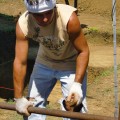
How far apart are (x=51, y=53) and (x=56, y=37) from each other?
240 mm

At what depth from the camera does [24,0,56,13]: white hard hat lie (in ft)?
10.5

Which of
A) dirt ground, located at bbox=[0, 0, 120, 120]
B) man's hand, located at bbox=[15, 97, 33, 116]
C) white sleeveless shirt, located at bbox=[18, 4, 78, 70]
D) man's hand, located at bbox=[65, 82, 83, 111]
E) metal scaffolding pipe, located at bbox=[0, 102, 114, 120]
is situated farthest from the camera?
dirt ground, located at bbox=[0, 0, 120, 120]

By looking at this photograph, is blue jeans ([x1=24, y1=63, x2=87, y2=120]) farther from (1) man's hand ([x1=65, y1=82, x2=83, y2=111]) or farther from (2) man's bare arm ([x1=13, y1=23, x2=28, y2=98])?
(1) man's hand ([x1=65, y1=82, x2=83, y2=111])

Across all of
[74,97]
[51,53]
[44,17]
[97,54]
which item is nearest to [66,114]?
[74,97]

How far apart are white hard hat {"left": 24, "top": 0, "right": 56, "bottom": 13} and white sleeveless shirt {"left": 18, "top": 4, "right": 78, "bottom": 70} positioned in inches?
6.7

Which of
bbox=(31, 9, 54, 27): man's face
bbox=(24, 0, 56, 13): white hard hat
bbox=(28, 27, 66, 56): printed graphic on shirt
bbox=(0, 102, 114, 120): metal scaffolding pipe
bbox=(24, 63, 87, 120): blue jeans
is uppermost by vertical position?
bbox=(24, 0, 56, 13): white hard hat

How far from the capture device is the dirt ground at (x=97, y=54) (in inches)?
264

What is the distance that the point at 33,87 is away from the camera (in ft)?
12.7

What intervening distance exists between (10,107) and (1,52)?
7532 mm

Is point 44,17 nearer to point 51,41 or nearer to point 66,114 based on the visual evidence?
point 51,41

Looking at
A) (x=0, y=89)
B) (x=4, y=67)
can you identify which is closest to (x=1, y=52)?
(x=4, y=67)

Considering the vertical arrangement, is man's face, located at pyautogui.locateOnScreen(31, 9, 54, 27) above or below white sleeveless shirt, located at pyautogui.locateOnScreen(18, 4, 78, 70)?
above

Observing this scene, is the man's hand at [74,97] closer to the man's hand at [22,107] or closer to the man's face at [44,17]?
the man's hand at [22,107]

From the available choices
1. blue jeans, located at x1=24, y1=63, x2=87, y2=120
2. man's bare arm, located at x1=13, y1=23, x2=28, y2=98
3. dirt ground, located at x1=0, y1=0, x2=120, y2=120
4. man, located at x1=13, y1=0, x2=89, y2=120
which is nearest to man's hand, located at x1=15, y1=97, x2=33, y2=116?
man, located at x1=13, y1=0, x2=89, y2=120
